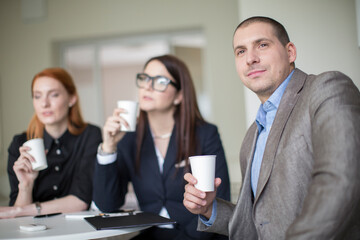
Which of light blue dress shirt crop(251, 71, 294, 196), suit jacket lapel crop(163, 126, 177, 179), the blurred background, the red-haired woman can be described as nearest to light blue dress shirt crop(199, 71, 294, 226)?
light blue dress shirt crop(251, 71, 294, 196)

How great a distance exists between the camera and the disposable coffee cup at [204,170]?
1252mm

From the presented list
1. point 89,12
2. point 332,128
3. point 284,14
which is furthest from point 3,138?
point 332,128

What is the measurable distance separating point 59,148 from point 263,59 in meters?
1.51

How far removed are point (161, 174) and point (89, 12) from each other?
4.39 meters

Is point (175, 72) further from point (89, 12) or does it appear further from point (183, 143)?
point (89, 12)

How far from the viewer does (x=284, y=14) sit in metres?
2.13

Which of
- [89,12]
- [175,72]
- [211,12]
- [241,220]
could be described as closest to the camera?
[241,220]

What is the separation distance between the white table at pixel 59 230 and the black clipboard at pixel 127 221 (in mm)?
21

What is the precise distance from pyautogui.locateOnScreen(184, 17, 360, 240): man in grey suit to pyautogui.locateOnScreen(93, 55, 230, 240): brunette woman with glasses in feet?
1.63

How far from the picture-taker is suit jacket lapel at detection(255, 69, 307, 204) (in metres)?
1.22

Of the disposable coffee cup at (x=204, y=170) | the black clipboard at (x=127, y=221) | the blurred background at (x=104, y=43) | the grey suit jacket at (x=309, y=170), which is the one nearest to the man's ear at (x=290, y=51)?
the grey suit jacket at (x=309, y=170)

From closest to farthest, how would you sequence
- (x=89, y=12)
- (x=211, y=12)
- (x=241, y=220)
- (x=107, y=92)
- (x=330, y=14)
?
1. (x=241, y=220)
2. (x=330, y=14)
3. (x=211, y=12)
4. (x=89, y=12)
5. (x=107, y=92)

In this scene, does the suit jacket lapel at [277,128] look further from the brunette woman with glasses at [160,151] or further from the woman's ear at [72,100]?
the woman's ear at [72,100]

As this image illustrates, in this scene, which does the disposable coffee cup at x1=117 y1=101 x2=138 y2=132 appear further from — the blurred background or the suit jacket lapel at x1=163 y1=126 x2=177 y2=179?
the blurred background
